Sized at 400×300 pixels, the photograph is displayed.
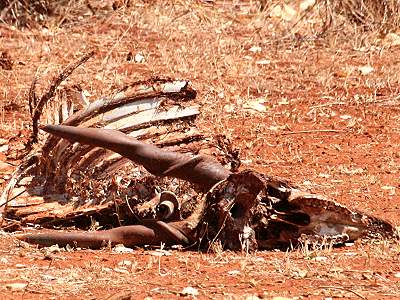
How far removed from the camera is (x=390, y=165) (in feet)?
19.9

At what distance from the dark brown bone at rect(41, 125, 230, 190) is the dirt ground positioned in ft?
1.18

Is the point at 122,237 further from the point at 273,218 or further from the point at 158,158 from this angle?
the point at 273,218

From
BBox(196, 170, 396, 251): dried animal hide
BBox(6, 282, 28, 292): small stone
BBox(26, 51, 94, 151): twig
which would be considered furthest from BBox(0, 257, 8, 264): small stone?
BBox(26, 51, 94, 151): twig

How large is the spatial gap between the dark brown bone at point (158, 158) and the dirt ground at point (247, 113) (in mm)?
359

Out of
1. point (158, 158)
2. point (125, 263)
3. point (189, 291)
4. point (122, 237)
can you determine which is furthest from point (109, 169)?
point (189, 291)

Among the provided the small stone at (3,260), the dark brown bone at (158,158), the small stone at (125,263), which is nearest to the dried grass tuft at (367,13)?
the dark brown bone at (158,158)

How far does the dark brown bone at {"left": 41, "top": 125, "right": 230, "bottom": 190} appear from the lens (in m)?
4.60

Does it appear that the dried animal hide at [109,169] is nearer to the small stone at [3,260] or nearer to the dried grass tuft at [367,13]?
the small stone at [3,260]

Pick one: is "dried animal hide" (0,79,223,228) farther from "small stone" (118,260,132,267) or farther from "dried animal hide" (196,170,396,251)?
"small stone" (118,260,132,267)

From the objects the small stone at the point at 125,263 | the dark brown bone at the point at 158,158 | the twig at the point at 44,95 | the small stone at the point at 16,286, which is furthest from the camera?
the twig at the point at 44,95

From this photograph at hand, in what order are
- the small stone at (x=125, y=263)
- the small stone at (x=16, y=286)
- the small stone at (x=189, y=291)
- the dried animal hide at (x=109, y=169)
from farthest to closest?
the dried animal hide at (x=109, y=169) < the small stone at (x=125, y=263) < the small stone at (x=16, y=286) < the small stone at (x=189, y=291)

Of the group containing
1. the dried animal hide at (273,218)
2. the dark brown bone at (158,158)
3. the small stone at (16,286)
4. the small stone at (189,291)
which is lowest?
the small stone at (16,286)

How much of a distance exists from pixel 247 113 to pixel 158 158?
2.81m

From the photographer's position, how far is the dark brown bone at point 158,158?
4.60 meters
